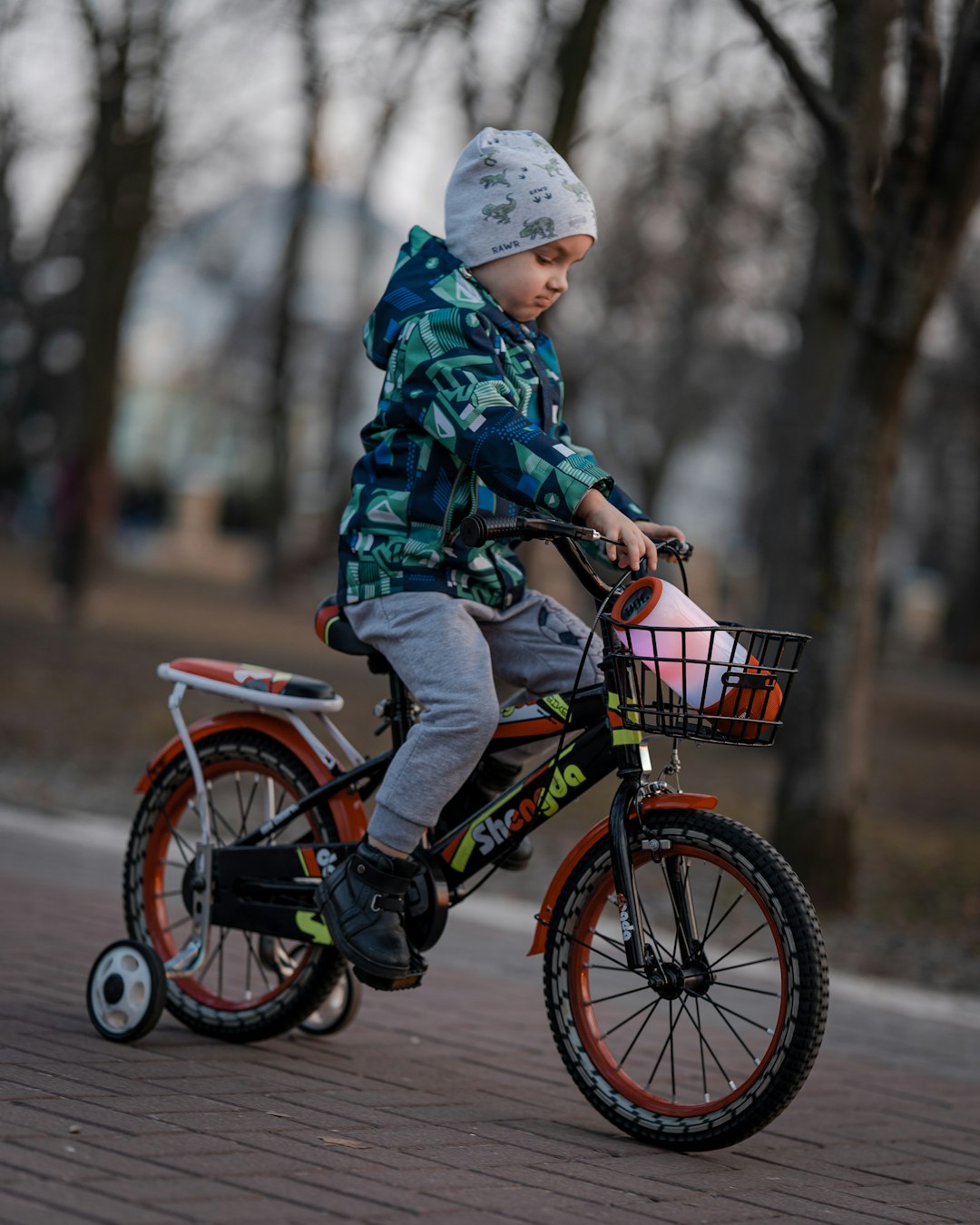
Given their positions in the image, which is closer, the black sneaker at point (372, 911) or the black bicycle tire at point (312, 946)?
the black sneaker at point (372, 911)

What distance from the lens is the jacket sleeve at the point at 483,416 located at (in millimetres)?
3543

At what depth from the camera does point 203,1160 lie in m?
3.18

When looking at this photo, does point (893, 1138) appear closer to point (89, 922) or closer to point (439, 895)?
point (439, 895)

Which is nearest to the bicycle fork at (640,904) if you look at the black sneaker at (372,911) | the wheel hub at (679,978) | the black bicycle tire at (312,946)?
the wheel hub at (679,978)

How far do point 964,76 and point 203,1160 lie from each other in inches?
223

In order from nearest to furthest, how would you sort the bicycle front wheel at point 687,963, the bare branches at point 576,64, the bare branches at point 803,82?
the bicycle front wheel at point 687,963
the bare branches at point 803,82
the bare branches at point 576,64

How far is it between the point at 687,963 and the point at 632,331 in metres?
31.5

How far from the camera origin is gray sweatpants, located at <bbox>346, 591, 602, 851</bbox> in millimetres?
3740

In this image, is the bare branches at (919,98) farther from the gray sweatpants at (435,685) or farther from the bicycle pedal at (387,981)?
the bicycle pedal at (387,981)

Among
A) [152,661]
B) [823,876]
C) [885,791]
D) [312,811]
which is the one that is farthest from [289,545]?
[312,811]

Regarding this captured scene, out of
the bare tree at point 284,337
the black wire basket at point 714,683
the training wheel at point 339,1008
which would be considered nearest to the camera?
the black wire basket at point 714,683

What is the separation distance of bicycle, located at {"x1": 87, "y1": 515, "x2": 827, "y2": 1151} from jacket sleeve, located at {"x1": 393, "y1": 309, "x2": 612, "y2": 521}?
3.9 inches

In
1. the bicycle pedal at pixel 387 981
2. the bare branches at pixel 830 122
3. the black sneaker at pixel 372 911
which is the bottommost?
the bicycle pedal at pixel 387 981

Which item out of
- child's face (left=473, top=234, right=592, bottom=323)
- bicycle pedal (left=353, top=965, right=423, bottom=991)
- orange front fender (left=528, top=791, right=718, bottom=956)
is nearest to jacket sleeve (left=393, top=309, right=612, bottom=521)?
child's face (left=473, top=234, right=592, bottom=323)
